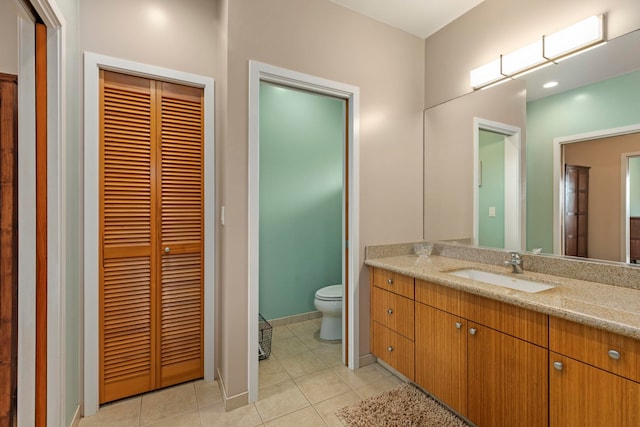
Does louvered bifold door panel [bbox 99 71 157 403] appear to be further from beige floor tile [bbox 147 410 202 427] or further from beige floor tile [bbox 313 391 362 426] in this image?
beige floor tile [bbox 313 391 362 426]

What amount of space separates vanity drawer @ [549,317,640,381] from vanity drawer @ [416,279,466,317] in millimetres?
441

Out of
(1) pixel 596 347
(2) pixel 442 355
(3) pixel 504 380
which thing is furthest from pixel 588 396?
(2) pixel 442 355

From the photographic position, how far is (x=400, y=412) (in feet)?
5.70

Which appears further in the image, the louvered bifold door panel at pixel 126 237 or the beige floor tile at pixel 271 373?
the beige floor tile at pixel 271 373

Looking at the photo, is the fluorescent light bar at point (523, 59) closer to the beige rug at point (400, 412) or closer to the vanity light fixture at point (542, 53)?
the vanity light fixture at point (542, 53)

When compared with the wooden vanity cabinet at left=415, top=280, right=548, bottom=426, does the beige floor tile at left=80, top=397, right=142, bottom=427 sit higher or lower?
lower

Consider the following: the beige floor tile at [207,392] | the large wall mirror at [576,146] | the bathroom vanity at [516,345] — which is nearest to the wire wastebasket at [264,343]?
the beige floor tile at [207,392]

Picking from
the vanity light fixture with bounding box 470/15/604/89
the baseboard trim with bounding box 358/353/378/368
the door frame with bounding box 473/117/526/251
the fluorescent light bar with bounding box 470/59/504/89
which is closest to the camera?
the vanity light fixture with bounding box 470/15/604/89

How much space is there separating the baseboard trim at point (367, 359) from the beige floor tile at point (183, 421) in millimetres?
1158

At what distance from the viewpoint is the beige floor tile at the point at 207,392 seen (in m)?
1.86

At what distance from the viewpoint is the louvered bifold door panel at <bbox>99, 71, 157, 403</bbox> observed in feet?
5.87

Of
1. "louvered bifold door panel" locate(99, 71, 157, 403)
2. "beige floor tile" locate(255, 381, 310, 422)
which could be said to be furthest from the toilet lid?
"louvered bifold door panel" locate(99, 71, 157, 403)

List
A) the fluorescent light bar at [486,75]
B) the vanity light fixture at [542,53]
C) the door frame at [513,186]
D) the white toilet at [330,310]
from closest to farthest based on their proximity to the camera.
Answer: the vanity light fixture at [542,53] → the door frame at [513,186] → the fluorescent light bar at [486,75] → the white toilet at [330,310]

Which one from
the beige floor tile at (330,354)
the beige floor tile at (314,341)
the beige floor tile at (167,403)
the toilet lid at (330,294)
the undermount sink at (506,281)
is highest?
the undermount sink at (506,281)
